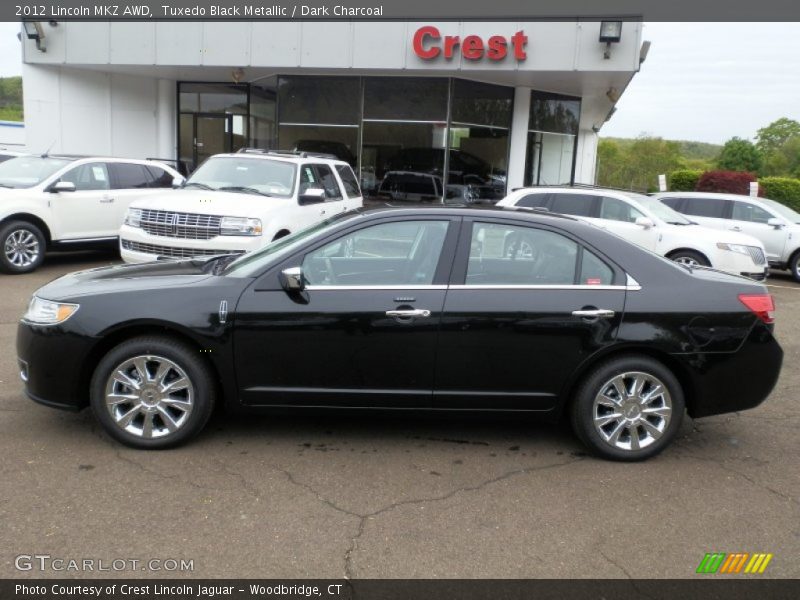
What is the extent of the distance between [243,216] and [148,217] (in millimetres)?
1234

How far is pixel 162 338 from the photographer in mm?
4348

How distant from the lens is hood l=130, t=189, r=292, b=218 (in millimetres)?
8773

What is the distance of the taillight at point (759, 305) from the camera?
4512 millimetres

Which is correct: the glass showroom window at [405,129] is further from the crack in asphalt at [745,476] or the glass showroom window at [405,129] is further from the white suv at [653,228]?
the crack in asphalt at [745,476]

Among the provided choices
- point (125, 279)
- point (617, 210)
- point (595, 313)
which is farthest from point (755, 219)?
point (125, 279)

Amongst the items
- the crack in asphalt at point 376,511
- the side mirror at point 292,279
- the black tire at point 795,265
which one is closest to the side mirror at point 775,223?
the black tire at point 795,265

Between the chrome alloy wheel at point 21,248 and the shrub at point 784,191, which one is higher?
the shrub at point 784,191

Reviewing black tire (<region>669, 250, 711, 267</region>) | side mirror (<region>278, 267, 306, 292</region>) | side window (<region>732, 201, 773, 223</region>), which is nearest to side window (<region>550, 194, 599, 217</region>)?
black tire (<region>669, 250, 711, 267</region>)

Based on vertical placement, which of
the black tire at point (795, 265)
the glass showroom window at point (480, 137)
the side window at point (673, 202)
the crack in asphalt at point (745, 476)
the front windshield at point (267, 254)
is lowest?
the crack in asphalt at point (745, 476)

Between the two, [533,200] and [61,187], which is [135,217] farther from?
[533,200]

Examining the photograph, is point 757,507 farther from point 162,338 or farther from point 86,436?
point 86,436

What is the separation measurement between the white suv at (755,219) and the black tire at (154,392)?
40.2ft

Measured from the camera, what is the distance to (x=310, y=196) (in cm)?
976
